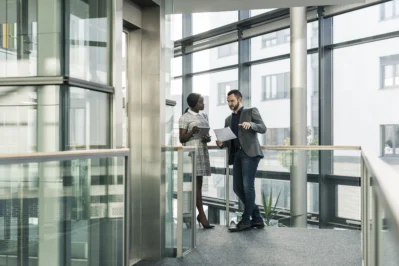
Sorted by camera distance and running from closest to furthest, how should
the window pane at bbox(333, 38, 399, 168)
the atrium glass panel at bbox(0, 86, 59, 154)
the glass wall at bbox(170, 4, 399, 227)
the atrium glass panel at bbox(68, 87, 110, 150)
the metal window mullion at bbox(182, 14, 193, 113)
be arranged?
the atrium glass panel at bbox(0, 86, 59, 154) < the atrium glass panel at bbox(68, 87, 110, 150) < the glass wall at bbox(170, 4, 399, 227) < the window pane at bbox(333, 38, 399, 168) < the metal window mullion at bbox(182, 14, 193, 113)

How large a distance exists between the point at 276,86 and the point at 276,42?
0.77m

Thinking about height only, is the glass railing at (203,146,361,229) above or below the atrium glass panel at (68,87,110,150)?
below

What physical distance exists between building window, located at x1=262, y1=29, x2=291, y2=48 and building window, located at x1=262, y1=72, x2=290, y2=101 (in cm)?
55

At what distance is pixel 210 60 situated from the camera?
10281 mm

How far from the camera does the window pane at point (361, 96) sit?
7.21 meters

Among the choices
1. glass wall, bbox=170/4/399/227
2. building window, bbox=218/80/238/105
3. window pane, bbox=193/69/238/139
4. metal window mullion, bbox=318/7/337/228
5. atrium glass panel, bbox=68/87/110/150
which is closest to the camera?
atrium glass panel, bbox=68/87/110/150

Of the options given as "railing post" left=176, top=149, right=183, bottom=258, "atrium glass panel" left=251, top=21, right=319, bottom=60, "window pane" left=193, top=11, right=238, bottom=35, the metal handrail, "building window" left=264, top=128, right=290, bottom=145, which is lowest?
"railing post" left=176, top=149, right=183, bottom=258

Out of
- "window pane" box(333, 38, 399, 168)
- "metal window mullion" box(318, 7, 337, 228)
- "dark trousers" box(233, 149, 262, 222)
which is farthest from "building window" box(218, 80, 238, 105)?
"dark trousers" box(233, 149, 262, 222)

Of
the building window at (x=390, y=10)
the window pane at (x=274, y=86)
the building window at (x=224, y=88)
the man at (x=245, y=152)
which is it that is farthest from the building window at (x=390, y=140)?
the building window at (x=224, y=88)

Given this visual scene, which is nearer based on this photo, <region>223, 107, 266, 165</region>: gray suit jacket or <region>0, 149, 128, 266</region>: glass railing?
<region>0, 149, 128, 266</region>: glass railing

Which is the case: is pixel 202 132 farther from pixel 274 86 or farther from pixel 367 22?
pixel 274 86

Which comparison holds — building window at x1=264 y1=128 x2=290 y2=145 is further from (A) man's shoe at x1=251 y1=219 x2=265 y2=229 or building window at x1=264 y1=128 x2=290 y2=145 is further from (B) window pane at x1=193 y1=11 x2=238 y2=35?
(A) man's shoe at x1=251 y1=219 x2=265 y2=229

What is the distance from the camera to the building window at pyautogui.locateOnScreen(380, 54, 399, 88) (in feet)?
23.3

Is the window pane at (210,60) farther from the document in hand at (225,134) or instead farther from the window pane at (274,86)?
the document in hand at (225,134)
